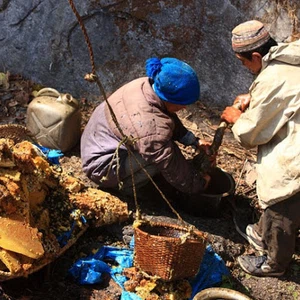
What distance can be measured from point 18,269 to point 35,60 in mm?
4140

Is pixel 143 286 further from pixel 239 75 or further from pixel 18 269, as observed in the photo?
pixel 239 75

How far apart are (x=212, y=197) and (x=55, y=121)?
2064 mm

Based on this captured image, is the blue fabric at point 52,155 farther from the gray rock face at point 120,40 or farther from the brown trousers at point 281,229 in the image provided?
the brown trousers at point 281,229

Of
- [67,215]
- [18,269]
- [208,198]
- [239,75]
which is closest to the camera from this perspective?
[18,269]

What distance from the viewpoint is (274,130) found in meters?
3.98

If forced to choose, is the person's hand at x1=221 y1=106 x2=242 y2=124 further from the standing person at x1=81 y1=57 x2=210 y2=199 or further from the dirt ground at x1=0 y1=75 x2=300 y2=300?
the dirt ground at x1=0 y1=75 x2=300 y2=300

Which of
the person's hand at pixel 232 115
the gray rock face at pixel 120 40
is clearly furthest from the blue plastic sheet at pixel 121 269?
the gray rock face at pixel 120 40

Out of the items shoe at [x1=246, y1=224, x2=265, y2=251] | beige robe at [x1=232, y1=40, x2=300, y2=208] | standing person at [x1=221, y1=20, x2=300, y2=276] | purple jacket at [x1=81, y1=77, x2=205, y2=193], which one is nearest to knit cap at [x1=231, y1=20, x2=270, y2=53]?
standing person at [x1=221, y1=20, x2=300, y2=276]

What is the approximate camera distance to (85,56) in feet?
22.9

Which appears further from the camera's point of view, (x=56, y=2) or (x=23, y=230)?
(x=56, y=2)

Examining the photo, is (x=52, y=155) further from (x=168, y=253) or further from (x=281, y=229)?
(x=281, y=229)

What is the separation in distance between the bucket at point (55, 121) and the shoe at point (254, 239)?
7.58 feet

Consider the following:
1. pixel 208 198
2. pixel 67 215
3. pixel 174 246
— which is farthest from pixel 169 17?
pixel 174 246

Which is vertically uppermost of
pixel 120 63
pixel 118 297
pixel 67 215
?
pixel 120 63
